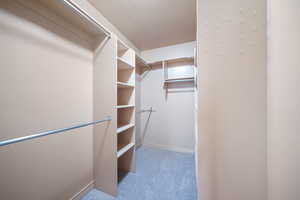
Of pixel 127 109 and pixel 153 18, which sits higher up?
pixel 153 18

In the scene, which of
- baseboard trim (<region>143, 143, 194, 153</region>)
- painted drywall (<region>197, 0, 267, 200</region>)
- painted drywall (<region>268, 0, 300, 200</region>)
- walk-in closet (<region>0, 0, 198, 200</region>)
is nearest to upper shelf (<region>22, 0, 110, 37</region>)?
walk-in closet (<region>0, 0, 198, 200</region>)

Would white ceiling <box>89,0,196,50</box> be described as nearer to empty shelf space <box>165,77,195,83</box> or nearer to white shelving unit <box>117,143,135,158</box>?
empty shelf space <box>165,77,195,83</box>

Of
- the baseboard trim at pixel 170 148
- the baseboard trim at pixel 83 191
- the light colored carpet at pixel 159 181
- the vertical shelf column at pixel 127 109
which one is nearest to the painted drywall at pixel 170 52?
the vertical shelf column at pixel 127 109

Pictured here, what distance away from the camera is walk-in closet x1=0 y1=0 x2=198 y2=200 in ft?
2.53

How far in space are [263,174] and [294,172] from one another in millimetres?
99

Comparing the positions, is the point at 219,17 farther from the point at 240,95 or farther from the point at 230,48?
the point at 240,95

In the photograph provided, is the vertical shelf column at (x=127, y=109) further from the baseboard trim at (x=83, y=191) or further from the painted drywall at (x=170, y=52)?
the painted drywall at (x=170, y=52)

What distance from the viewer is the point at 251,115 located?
1.23 ft

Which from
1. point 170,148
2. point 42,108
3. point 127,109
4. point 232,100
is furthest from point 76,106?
point 170,148

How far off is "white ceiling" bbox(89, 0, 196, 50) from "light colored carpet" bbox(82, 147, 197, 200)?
7.73 feet

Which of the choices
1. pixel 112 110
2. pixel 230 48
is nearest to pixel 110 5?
pixel 112 110

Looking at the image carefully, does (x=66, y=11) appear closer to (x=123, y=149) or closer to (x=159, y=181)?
(x=123, y=149)

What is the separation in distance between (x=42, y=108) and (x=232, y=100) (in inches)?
55.2

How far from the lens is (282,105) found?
363mm
